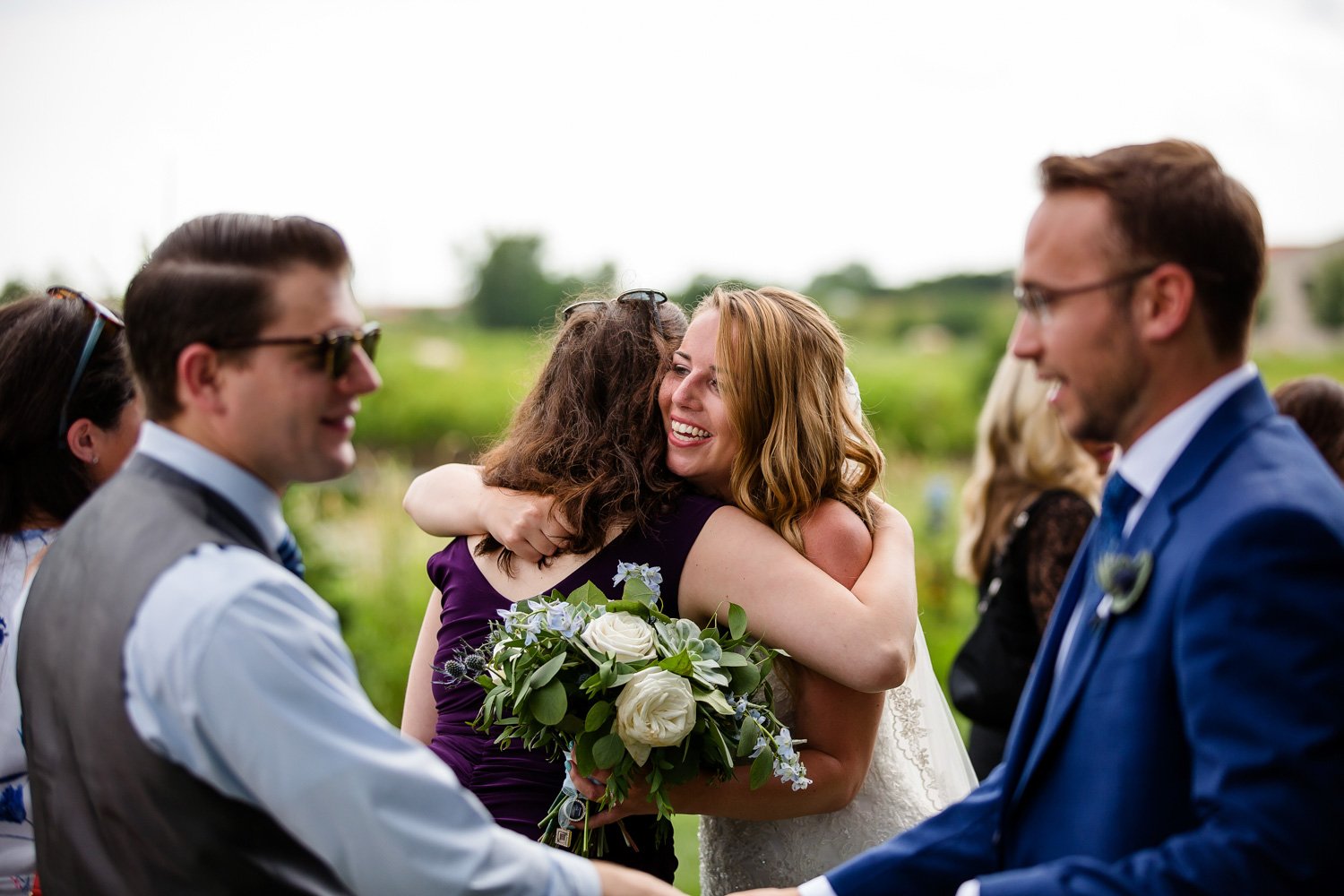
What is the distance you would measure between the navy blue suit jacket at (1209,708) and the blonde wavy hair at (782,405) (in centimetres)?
113

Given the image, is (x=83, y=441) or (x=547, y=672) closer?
(x=547, y=672)

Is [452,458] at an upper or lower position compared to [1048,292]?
lower

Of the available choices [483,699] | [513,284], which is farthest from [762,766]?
[513,284]

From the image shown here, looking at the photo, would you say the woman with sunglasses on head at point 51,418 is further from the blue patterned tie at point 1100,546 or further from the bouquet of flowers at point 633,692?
the blue patterned tie at point 1100,546

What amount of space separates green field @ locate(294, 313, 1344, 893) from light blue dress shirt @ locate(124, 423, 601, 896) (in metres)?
5.13

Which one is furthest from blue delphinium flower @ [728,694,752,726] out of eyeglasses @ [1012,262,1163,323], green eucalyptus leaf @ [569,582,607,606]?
eyeglasses @ [1012,262,1163,323]

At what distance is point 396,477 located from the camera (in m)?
9.79

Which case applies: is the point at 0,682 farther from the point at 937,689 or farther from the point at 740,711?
the point at 937,689

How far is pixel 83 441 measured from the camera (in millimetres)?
3371

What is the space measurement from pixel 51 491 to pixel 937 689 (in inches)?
117

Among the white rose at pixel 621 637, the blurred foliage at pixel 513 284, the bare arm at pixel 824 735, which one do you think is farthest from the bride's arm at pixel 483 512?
the blurred foliage at pixel 513 284

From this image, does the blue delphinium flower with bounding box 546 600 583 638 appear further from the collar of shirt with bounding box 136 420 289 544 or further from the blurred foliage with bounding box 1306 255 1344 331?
the blurred foliage with bounding box 1306 255 1344 331

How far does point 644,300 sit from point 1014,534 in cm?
237

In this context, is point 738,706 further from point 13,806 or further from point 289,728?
point 13,806
